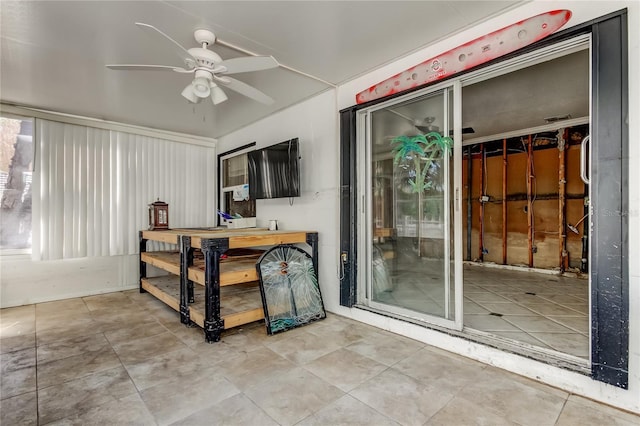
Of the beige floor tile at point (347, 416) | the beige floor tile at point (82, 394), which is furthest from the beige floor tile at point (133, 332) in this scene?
the beige floor tile at point (347, 416)

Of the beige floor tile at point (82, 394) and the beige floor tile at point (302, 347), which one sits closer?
the beige floor tile at point (82, 394)

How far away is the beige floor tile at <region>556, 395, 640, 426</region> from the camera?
1649 millimetres

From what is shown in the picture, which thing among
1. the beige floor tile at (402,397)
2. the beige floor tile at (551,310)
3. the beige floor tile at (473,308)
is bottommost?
the beige floor tile at (402,397)

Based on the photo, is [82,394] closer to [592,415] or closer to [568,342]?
[592,415]

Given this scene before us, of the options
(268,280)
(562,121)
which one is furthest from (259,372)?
(562,121)

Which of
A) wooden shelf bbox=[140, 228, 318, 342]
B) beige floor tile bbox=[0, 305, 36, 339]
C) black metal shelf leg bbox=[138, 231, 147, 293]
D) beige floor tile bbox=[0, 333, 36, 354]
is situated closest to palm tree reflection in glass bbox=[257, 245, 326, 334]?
wooden shelf bbox=[140, 228, 318, 342]

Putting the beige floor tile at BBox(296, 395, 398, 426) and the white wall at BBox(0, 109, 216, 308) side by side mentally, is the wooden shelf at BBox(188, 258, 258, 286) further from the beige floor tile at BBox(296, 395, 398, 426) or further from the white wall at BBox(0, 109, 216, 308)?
the white wall at BBox(0, 109, 216, 308)

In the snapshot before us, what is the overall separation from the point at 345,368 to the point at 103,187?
448cm

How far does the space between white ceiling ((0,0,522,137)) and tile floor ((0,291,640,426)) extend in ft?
8.52

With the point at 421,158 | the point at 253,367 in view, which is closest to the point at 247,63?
the point at 421,158

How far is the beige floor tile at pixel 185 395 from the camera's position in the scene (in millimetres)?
1762

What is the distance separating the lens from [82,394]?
195 centimetres

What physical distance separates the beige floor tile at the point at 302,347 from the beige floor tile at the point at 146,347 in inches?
33.3

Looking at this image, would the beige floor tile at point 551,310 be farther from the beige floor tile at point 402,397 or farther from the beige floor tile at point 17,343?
the beige floor tile at point 17,343
